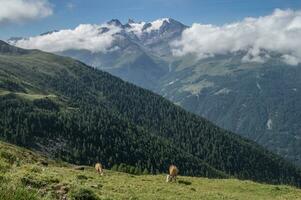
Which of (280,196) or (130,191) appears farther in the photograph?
(280,196)

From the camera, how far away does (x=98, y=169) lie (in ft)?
186

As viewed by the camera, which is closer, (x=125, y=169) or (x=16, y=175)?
(x=16, y=175)

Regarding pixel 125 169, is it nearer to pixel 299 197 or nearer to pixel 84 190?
pixel 299 197

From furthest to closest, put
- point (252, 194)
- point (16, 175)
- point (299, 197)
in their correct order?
point (252, 194) < point (299, 197) < point (16, 175)

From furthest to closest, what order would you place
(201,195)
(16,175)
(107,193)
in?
(201,195) < (107,193) < (16,175)

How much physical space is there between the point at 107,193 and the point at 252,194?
24.1 metres

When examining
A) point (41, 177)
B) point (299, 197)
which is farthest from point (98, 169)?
point (41, 177)

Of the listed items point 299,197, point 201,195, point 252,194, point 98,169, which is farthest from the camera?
point 98,169

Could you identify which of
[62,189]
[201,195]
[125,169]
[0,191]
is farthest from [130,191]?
[125,169]

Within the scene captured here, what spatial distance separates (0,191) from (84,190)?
1479 cm

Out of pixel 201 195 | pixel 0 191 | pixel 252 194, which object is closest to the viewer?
pixel 0 191

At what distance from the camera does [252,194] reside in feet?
168

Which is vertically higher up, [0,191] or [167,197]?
[0,191]

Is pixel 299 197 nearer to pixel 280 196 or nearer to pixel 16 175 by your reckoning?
pixel 280 196
